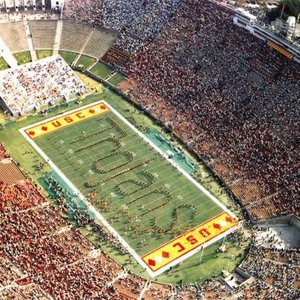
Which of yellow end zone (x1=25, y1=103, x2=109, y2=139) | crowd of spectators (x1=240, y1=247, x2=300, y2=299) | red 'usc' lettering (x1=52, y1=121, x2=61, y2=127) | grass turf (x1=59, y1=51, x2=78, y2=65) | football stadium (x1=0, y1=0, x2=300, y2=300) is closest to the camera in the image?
crowd of spectators (x1=240, y1=247, x2=300, y2=299)

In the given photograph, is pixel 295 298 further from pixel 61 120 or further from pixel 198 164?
pixel 61 120

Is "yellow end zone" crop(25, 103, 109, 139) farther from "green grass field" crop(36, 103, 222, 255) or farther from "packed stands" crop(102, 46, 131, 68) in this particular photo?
"packed stands" crop(102, 46, 131, 68)

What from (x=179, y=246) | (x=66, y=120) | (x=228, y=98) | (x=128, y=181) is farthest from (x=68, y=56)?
(x=179, y=246)

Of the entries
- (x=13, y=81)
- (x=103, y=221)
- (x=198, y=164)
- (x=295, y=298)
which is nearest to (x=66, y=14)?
(x=13, y=81)

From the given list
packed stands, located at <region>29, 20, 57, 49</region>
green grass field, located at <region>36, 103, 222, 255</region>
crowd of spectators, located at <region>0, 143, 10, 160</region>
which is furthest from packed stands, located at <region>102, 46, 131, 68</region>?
crowd of spectators, located at <region>0, 143, 10, 160</region>

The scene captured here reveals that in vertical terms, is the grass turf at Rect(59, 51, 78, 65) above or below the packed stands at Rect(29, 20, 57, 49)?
below

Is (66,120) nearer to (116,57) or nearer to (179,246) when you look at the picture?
(116,57)
